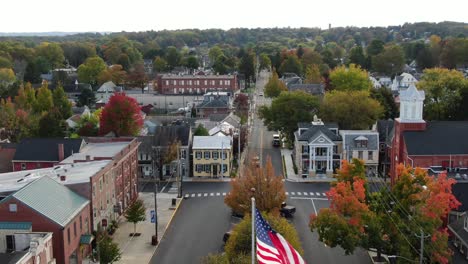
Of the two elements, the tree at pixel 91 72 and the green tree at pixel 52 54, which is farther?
the green tree at pixel 52 54

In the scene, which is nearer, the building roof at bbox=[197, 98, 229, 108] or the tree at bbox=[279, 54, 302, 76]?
the building roof at bbox=[197, 98, 229, 108]

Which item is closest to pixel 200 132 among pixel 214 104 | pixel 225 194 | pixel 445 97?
pixel 225 194

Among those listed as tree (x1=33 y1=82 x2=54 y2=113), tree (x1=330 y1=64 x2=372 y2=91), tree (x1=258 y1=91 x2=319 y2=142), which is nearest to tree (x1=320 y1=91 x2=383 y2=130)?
tree (x1=258 y1=91 x2=319 y2=142)

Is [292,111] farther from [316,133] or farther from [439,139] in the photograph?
[439,139]

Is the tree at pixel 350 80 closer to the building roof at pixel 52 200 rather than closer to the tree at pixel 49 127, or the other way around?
the tree at pixel 49 127

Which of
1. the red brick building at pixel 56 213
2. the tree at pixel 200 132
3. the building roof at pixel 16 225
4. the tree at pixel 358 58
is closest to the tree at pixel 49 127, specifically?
the tree at pixel 200 132

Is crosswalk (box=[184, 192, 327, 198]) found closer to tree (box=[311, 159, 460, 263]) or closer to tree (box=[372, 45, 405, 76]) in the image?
tree (box=[311, 159, 460, 263])
